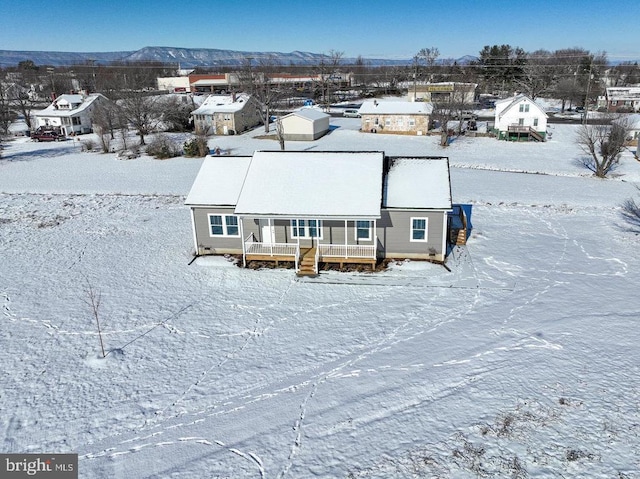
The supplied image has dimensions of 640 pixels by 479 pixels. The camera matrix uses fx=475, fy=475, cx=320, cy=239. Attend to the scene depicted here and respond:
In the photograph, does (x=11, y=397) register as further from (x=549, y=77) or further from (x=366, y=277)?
(x=549, y=77)

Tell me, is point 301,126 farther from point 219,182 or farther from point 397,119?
point 219,182

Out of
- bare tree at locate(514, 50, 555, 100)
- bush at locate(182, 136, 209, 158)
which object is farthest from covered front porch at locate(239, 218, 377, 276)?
bare tree at locate(514, 50, 555, 100)

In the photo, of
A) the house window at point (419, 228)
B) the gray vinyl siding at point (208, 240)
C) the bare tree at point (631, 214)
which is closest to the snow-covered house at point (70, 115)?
the gray vinyl siding at point (208, 240)

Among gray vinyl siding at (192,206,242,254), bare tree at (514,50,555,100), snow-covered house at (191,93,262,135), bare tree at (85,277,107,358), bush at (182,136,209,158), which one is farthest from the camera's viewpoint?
bare tree at (514,50,555,100)

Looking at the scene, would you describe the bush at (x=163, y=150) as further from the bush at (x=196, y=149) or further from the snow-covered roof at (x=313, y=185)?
the snow-covered roof at (x=313, y=185)

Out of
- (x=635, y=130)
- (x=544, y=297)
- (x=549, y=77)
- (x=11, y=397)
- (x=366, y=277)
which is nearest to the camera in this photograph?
(x=11, y=397)

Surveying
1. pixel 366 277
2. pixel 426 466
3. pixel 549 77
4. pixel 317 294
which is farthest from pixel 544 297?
pixel 549 77

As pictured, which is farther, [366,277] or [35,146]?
[35,146]

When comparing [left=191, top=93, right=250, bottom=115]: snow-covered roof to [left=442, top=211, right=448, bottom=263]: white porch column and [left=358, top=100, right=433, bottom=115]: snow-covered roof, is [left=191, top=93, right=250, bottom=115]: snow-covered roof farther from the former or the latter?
[left=442, top=211, right=448, bottom=263]: white porch column
